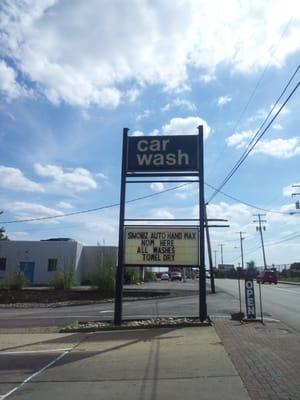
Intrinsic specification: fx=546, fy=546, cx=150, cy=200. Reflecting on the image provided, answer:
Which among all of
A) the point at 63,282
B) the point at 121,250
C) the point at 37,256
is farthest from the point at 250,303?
the point at 37,256

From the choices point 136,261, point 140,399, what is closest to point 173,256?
point 136,261

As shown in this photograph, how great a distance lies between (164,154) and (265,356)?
27.1 ft

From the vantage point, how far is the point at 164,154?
16750 mm

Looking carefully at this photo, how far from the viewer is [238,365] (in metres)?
9.02

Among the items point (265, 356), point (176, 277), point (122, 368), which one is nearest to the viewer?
point (122, 368)

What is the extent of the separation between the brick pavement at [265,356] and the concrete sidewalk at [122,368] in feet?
0.71

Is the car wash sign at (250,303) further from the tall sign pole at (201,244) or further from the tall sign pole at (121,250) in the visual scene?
the tall sign pole at (121,250)

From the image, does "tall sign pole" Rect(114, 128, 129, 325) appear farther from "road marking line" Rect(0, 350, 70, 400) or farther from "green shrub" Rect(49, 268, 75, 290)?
"green shrub" Rect(49, 268, 75, 290)

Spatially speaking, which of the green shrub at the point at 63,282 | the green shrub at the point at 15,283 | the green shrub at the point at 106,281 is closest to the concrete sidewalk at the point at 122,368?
the green shrub at the point at 106,281

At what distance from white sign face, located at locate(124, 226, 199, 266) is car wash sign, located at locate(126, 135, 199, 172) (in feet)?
6.11

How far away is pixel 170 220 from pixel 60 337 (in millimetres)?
5207

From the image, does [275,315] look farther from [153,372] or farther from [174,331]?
[153,372]

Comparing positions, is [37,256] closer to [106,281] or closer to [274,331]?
[106,281]

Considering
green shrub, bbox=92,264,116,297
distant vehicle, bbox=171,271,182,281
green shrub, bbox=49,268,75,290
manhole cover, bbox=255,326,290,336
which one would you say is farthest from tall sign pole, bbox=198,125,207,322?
distant vehicle, bbox=171,271,182,281
